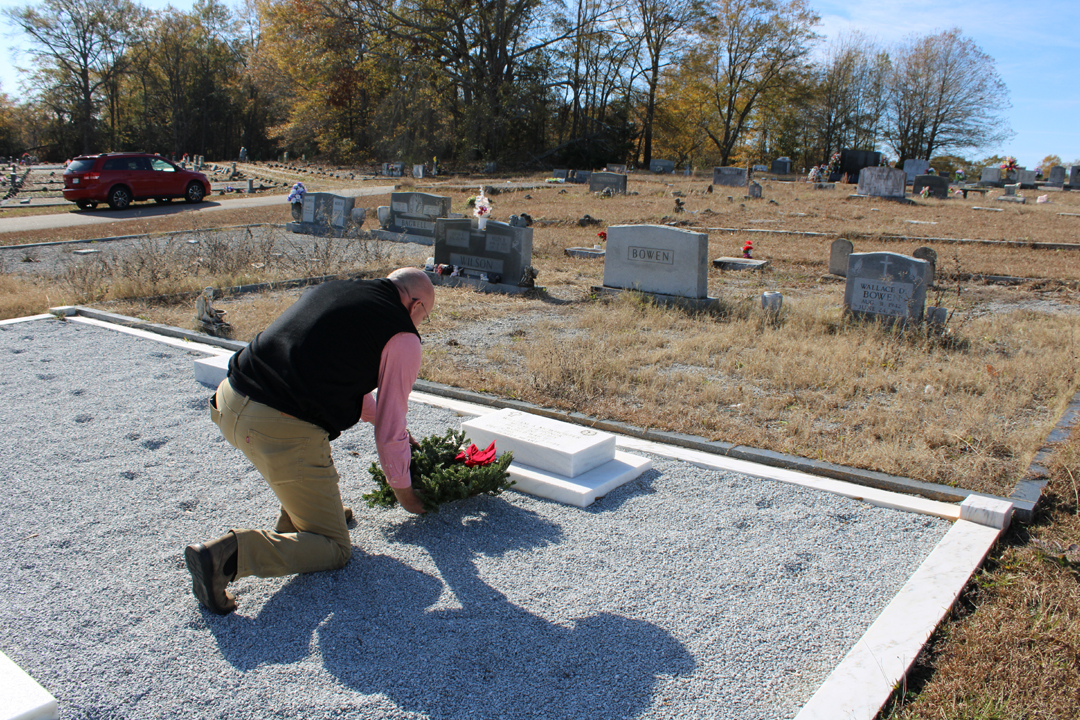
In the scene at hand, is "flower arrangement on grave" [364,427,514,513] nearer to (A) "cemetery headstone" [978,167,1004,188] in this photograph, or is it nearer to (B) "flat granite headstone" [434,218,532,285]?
(B) "flat granite headstone" [434,218,532,285]

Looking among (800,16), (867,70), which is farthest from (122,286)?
(867,70)

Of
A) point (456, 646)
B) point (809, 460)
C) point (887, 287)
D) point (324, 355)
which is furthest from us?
point (887, 287)

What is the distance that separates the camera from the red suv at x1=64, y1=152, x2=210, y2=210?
20.7 m

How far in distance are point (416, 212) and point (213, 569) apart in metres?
13.7

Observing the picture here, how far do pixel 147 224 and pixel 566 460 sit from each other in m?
17.0

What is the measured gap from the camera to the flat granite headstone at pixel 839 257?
1173 centimetres

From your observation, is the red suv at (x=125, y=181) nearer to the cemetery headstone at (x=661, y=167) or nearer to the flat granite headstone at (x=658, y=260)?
the flat granite headstone at (x=658, y=260)

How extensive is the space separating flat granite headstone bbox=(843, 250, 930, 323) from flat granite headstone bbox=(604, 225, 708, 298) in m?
1.77

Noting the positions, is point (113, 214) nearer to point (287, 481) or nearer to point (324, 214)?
point (324, 214)

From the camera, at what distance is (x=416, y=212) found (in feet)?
51.7

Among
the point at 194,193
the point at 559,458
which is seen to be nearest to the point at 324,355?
the point at 559,458

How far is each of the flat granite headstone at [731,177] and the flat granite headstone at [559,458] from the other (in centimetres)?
2853

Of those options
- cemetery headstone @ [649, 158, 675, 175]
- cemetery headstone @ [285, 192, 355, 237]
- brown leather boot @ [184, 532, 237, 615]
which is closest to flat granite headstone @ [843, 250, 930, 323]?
brown leather boot @ [184, 532, 237, 615]

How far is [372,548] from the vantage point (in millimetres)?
3404
